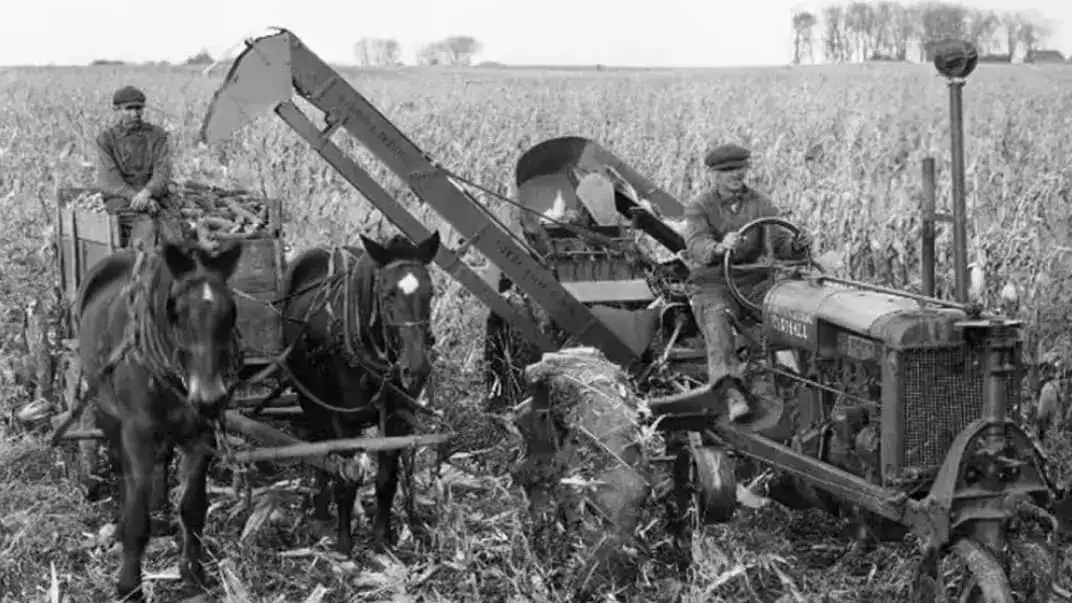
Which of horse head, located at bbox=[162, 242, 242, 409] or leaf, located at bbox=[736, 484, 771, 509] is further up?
horse head, located at bbox=[162, 242, 242, 409]

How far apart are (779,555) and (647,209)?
3.31m

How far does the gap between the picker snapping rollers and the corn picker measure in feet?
3.45

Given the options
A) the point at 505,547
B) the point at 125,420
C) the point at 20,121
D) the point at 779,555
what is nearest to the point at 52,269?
the point at 125,420

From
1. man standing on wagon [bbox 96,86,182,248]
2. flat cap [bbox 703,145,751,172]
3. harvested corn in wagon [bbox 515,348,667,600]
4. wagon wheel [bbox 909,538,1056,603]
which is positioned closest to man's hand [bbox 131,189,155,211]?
man standing on wagon [bbox 96,86,182,248]

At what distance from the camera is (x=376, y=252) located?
7.29m

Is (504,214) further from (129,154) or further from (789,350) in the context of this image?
(789,350)

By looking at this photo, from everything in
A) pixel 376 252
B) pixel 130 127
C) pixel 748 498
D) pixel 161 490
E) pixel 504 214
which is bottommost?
pixel 748 498

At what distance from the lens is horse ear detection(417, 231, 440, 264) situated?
7.35 m

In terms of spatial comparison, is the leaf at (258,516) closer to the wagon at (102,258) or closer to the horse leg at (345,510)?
the horse leg at (345,510)

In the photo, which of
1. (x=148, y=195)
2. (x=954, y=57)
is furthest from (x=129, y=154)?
(x=954, y=57)

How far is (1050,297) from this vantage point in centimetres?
984

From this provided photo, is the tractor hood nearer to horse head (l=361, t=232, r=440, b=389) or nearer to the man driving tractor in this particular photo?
the man driving tractor

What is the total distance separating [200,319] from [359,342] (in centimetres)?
151

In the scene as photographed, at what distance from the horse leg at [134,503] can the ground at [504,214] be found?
14.0 inches
